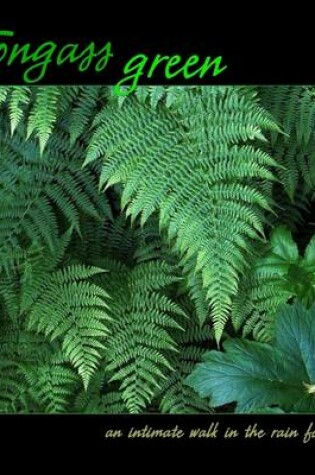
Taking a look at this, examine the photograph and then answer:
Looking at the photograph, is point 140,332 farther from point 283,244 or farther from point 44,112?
point 44,112

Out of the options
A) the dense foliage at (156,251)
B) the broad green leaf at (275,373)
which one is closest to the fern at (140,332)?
the dense foliage at (156,251)

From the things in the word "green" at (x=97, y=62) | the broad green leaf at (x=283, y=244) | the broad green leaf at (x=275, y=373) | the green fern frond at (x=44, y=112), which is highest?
the word "green" at (x=97, y=62)

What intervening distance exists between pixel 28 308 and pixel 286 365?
1198 mm

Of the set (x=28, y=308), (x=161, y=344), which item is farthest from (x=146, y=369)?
(x=28, y=308)

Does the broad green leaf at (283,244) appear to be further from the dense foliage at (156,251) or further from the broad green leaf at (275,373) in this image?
the broad green leaf at (275,373)

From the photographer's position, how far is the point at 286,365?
264 cm

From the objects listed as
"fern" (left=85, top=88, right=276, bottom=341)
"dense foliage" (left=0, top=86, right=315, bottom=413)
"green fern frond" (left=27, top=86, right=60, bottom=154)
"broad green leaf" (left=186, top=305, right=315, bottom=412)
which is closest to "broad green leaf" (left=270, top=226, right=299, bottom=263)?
"dense foliage" (left=0, top=86, right=315, bottom=413)

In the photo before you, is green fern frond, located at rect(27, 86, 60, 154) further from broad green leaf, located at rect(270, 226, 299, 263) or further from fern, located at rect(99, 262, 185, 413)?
broad green leaf, located at rect(270, 226, 299, 263)

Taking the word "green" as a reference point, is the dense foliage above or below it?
below

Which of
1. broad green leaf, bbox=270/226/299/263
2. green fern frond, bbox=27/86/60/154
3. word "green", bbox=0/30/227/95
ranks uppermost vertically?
word "green", bbox=0/30/227/95

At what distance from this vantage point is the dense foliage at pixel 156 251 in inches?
106

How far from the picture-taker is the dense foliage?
270 cm

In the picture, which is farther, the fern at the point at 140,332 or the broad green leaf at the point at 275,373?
the fern at the point at 140,332
